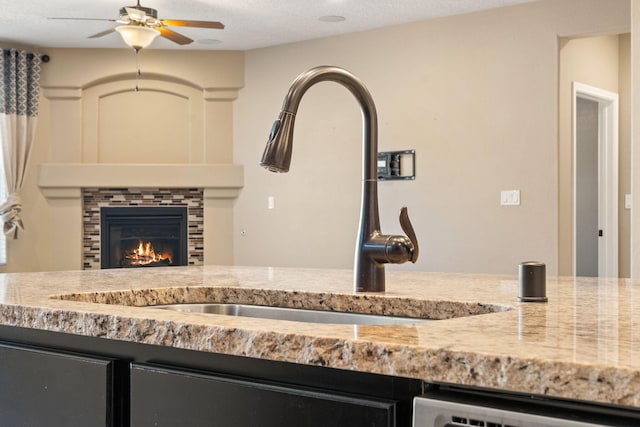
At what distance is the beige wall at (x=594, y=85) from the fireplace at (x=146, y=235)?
3.57 m

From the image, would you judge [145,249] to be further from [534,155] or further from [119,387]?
[119,387]

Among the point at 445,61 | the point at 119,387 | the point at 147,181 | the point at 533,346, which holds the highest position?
the point at 445,61

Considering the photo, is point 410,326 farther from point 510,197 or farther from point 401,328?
point 510,197

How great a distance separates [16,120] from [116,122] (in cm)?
89

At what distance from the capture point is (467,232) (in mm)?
5980

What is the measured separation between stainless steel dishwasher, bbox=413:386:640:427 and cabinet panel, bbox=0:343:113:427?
0.62 m

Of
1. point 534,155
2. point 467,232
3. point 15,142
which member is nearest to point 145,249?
point 15,142

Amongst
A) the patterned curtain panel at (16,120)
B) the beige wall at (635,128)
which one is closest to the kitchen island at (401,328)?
the beige wall at (635,128)

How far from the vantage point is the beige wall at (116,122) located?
722cm

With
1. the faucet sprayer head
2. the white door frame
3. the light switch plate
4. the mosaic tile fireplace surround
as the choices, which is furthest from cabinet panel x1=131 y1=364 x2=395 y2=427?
the mosaic tile fireplace surround

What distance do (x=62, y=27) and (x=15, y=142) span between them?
1.25 metres

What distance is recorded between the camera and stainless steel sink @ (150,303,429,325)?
5.45 ft

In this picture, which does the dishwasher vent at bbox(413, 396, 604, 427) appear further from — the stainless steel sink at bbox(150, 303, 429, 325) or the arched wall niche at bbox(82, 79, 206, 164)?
the arched wall niche at bbox(82, 79, 206, 164)

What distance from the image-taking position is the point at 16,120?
23.0 ft
